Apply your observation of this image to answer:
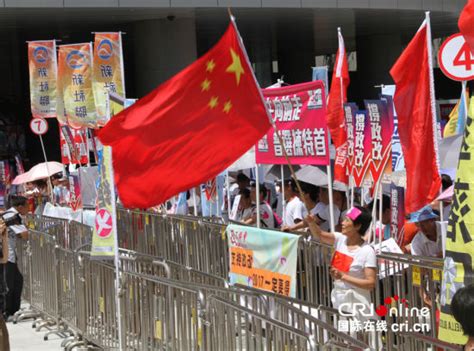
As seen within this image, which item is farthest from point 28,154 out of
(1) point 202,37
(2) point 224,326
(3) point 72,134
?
(2) point 224,326

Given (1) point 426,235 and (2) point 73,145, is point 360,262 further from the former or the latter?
(2) point 73,145

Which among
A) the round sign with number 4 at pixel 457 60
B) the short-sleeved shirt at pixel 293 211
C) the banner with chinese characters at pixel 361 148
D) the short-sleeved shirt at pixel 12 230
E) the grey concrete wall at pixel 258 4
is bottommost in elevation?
the short-sleeved shirt at pixel 293 211

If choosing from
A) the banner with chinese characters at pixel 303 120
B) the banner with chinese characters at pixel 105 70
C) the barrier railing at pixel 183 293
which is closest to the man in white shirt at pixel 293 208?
the barrier railing at pixel 183 293

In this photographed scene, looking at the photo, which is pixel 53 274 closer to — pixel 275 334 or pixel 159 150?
pixel 159 150

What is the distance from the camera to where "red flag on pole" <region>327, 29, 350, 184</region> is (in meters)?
10.7

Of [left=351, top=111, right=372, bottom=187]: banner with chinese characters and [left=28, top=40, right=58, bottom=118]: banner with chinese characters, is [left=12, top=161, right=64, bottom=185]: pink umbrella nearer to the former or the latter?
[left=28, top=40, right=58, bottom=118]: banner with chinese characters

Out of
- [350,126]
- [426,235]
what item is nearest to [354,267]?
[426,235]

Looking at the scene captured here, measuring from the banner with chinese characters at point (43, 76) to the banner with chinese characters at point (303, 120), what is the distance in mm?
9737

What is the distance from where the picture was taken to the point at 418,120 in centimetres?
813

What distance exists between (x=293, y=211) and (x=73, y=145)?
281 inches

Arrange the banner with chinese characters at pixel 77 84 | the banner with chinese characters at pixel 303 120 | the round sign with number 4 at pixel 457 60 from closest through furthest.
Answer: the round sign with number 4 at pixel 457 60 → the banner with chinese characters at pixel 303 120 → the banner with chinese characters at pixel 77 84

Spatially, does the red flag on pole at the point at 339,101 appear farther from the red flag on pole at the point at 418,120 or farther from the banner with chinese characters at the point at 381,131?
the red flag on pole at the point at 418,120

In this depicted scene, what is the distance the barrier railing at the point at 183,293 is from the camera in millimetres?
6672

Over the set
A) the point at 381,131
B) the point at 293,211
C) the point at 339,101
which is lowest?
the point at 293,211
